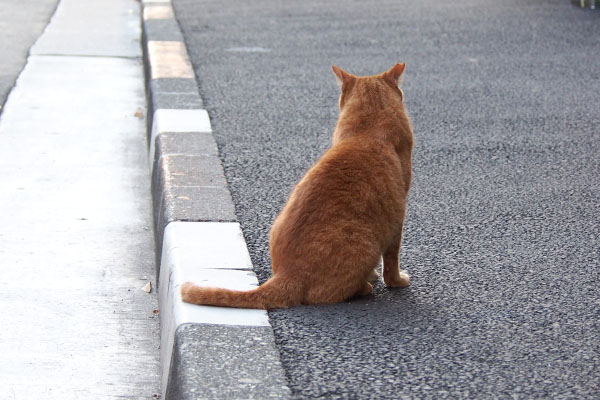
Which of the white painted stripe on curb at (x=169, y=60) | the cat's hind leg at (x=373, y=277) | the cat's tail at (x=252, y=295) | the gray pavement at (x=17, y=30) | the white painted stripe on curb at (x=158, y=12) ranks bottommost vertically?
the gray pavement at (x=17, y=30)

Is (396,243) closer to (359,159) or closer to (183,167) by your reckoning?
(359,159)

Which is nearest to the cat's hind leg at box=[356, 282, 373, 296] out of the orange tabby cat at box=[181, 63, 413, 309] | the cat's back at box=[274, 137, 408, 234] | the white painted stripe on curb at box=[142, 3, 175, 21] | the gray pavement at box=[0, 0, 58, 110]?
the orange tabby cat at box=[181, 63, 413, 309]

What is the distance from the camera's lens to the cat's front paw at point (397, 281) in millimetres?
3232

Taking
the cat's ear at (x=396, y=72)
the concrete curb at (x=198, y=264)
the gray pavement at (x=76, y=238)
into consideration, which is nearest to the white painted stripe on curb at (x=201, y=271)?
the concrete curb at (x=198, y=264)

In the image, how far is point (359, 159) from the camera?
3.17m

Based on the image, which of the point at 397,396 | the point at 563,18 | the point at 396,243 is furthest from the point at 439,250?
the point at 563,18

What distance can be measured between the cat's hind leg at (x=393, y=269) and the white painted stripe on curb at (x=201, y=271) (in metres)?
0.47

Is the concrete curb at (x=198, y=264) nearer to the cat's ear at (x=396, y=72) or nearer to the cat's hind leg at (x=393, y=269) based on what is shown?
the cat's hind leg at (x=393, y=269)

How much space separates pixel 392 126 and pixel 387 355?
106cm

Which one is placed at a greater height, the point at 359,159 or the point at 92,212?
the point at 359,159

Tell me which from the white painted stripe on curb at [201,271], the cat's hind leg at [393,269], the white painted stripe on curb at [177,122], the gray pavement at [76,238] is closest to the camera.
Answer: the white painted stripe on curb at [201,271]

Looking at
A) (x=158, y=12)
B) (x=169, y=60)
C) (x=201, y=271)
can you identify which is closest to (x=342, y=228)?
(x=201, y=271)

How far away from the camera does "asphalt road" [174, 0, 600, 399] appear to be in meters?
2.63

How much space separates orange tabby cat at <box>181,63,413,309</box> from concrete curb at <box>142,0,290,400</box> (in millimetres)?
136
